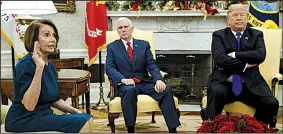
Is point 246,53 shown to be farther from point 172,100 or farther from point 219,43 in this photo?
point 172,100

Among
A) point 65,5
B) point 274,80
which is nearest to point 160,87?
point 274,80

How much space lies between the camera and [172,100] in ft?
10.3

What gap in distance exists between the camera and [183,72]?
17.0ft

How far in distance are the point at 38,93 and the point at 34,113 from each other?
0.14 meters

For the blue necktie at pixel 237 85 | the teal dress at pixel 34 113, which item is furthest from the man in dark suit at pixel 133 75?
the teal dress at pixel 34 113

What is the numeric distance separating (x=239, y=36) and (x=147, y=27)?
2.19 meters

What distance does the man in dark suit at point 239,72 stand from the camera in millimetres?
2934

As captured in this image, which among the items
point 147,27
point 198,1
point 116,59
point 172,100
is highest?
point 198,1

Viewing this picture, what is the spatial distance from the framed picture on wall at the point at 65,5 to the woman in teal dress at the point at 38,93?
2.90m

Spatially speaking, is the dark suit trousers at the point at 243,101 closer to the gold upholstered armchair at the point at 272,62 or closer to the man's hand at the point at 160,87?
the gold upholstered armchair at the point at 272,62

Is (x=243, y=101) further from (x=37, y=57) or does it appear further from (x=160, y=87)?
(x=37, y=57)

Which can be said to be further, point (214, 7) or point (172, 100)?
point (214, 7)

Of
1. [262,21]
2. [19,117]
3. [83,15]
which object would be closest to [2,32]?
[83,15]

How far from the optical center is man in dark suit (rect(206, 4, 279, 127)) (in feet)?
9.62
